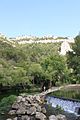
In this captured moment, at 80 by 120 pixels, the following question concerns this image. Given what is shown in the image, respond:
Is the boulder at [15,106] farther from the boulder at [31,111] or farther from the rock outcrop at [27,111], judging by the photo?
the boulder at [31,111]

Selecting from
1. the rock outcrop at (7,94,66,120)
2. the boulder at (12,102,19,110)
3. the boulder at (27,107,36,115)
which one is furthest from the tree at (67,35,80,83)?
the boulder at (27,107,36,115)

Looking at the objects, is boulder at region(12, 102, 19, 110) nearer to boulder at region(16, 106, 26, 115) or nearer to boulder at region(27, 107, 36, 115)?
boulder at region(16, 106, 26, 115)

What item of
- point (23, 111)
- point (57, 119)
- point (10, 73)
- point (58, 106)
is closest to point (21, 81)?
point (10, 73)

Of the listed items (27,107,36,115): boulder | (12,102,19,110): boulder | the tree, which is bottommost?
(27,107,36,115): boulder

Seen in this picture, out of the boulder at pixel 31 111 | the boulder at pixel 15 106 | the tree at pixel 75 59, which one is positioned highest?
the tree at pixel 75 59

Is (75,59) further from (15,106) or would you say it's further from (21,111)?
(21,111)

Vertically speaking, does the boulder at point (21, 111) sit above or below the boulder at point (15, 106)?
below

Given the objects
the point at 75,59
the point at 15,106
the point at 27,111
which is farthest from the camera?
the point at 75,59

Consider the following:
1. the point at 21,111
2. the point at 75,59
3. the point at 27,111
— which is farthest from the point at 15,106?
the point at 75,59

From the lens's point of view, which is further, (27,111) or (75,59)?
(75,59)

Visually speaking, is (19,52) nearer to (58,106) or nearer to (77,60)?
(77,60)

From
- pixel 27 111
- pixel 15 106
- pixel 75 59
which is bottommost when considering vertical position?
pixel 27 111

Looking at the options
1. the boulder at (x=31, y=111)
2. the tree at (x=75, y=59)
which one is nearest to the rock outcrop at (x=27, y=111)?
the boulder at (x=31, y=111)

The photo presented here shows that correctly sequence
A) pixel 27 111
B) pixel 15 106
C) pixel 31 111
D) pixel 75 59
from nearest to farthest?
pixel 31 111
pixel 27 111
pixel 15 106
pixel 75 59
